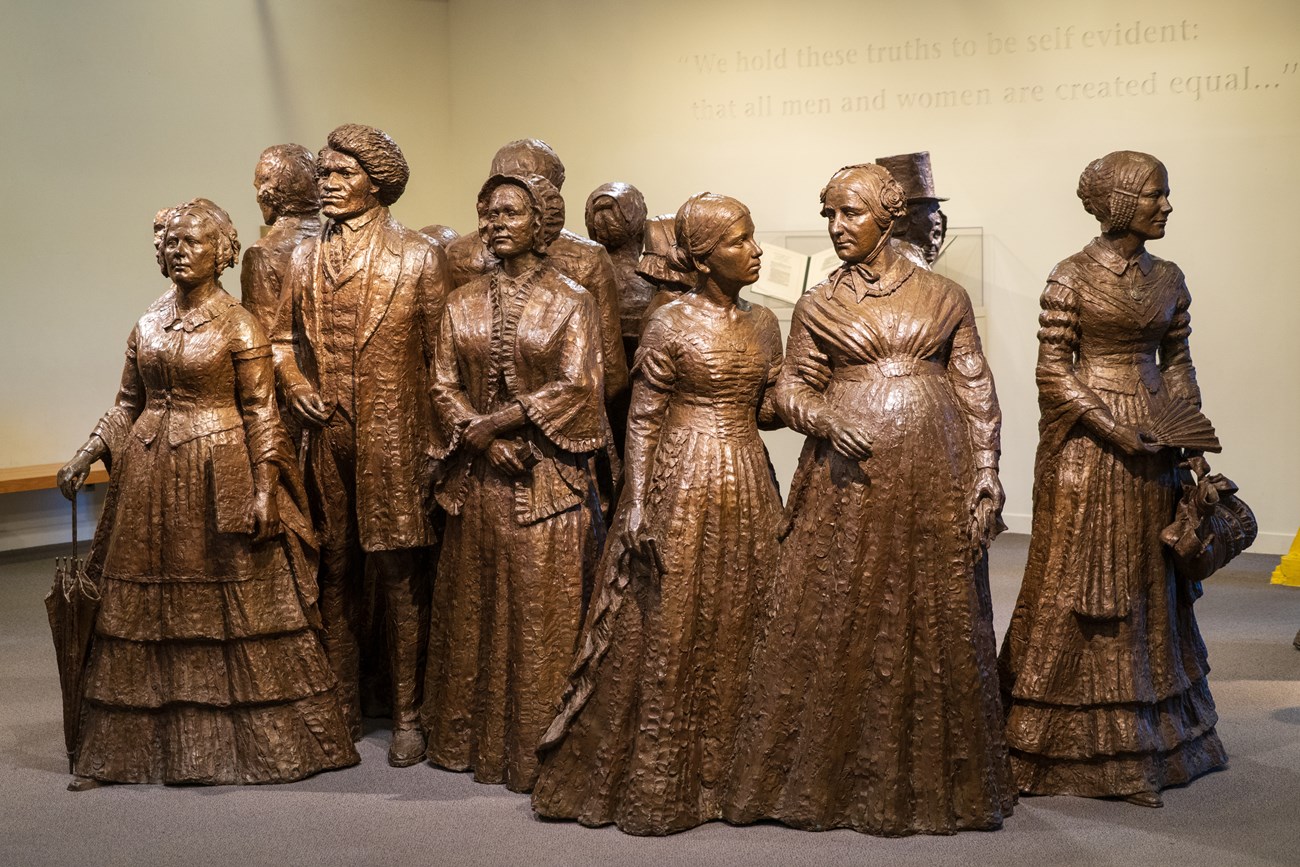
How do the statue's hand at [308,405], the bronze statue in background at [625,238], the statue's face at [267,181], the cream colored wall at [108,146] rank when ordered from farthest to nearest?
the cream colored wall at [108,146] → the bronze statue in background at [625,238] → the statue's face at [267,181] → the statue's hand at [308,405]

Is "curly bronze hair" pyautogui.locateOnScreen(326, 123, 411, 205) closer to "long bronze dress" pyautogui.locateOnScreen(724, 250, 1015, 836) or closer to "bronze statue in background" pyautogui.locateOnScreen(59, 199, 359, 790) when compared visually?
"bronze statue in background" pyautogui.locateOnScreen(59, 199, 359, 790)

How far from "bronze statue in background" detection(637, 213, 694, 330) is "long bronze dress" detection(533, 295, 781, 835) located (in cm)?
58

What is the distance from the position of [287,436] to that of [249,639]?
0.68 m

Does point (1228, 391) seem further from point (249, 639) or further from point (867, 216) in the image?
point (249, 639)

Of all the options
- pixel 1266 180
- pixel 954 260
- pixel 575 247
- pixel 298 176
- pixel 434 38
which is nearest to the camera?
pixel 575 247

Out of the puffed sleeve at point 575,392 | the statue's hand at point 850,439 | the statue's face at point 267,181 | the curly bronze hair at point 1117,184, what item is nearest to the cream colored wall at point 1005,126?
the curly bronze hair at point 1117,184

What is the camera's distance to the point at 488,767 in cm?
516

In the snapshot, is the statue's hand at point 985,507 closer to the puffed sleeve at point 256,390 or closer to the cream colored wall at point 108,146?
the puffed sleeve at point 256,390

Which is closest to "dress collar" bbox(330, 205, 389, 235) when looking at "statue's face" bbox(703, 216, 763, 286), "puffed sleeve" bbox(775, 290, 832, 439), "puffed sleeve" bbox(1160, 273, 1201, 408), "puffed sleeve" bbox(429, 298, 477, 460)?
"puffed sleeve" bbox(429, 298, 477, 460)

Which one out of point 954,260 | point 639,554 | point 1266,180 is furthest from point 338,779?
point 1266,180

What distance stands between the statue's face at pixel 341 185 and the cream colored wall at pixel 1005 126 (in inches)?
175

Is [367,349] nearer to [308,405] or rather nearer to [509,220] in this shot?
[308,405]

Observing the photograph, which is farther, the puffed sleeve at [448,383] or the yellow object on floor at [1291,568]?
the yellow object on floor at [1291,568]

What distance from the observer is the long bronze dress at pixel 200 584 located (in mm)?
5031
